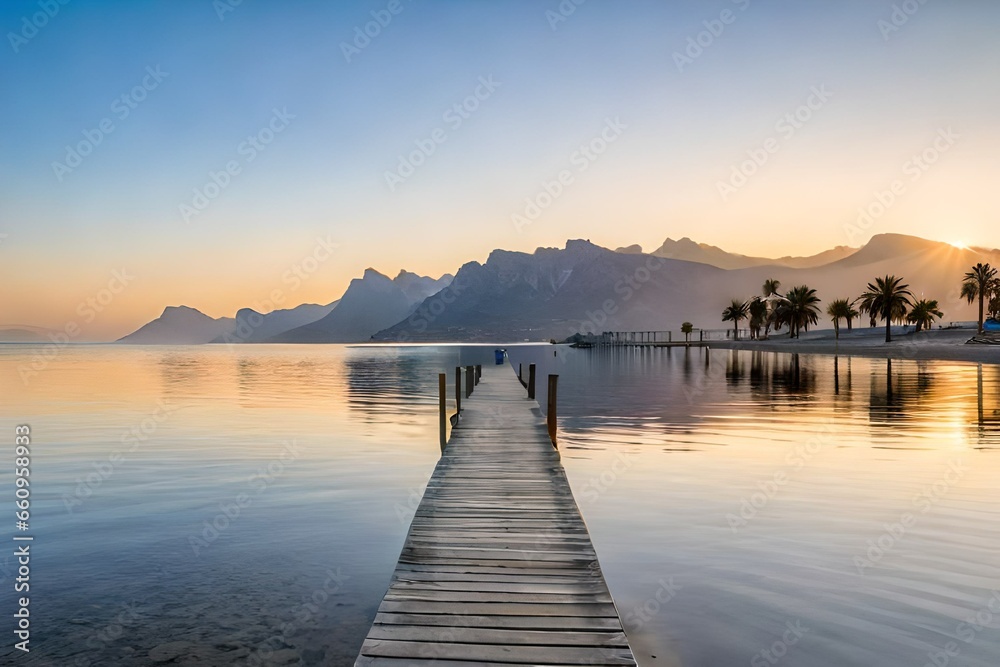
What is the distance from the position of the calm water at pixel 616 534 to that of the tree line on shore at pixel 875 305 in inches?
3752

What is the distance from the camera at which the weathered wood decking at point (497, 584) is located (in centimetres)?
627

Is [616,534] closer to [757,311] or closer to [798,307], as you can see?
[798,307]

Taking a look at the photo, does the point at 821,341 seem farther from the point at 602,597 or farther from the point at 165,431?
the point at 602,597

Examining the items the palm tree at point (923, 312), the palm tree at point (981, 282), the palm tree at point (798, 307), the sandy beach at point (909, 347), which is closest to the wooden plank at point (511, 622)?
the sandy beach at point (909, 347)

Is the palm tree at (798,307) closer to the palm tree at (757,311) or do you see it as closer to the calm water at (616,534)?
the palm tree at (757,311)

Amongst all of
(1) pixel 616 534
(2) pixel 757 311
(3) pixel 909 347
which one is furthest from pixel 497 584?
(2) pixel 757 311

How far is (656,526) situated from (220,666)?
885cm

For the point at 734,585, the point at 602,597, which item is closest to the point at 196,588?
the point at 602,597

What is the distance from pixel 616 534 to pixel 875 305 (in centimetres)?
12220

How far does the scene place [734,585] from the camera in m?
10.2

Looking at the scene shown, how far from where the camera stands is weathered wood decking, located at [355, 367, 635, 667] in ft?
20.6

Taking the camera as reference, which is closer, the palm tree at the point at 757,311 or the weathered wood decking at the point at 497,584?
the weathered wood decking at the point at 497,584

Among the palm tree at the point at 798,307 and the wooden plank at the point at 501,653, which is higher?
the palm tree at the point at 798,307

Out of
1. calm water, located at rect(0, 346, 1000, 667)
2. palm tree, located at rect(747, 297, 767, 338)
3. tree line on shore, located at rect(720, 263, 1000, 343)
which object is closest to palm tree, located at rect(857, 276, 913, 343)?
tree line on shore, located at rect(720, 263, 1000, 343)
